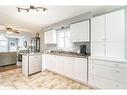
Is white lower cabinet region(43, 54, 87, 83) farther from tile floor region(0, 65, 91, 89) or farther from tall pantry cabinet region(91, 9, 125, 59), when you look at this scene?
tall pantry cabinet region(91, 9, 125, 59)

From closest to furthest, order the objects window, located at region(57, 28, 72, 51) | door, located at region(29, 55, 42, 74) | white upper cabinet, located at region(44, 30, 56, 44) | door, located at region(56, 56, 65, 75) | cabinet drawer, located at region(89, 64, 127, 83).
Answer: cabinet drawer, located at region(89, 64, 127, 83), door, located at region(56, 56, 65, 75), door, located at region(29, 55, 42, 74), window, located at region(57, 28, 72, 51), white upper cabinet, located at region(44, 30, 56, 44)

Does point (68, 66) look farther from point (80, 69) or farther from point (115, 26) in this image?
point (115, 26)

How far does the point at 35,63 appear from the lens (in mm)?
4578

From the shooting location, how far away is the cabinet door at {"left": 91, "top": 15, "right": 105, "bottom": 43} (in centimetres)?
290

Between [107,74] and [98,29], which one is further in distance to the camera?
[98,29]

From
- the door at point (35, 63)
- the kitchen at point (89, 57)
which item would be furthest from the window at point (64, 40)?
the door at point (35, 63)

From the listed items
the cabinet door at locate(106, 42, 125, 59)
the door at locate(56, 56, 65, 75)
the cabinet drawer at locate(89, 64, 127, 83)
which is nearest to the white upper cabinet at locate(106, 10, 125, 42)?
the cabinet door at locate(106, 42, 125, 59)

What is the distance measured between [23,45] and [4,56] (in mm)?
4470

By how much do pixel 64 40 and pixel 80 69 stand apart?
204 centimetres

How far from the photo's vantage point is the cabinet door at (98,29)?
2.90 meters

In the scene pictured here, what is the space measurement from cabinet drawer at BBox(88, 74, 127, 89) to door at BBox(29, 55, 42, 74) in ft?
8.14

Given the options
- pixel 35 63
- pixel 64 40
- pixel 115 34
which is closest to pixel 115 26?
pixel 115 34
